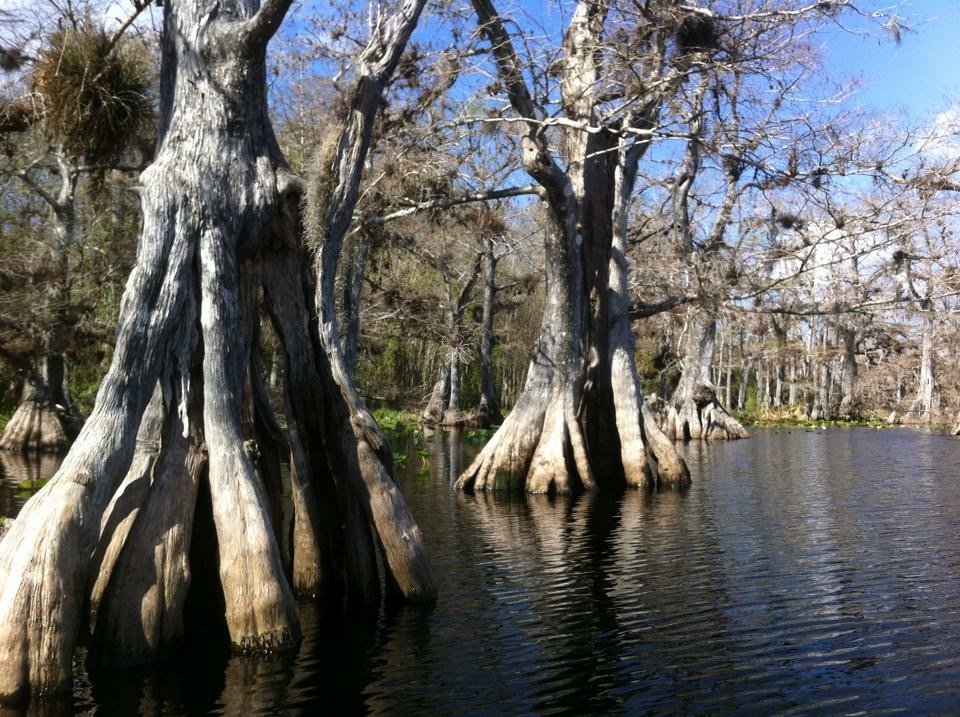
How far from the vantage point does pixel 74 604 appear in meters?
5.97

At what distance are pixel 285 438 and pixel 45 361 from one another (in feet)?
64.4

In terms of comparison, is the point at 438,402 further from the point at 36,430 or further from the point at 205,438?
the point at 205,438

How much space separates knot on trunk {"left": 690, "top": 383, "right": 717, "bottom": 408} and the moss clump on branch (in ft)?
93.5

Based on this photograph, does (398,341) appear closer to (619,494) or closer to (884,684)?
(619,494)

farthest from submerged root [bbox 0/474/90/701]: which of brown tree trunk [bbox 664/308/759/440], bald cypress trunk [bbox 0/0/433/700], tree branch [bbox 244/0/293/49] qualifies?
brown tree trunk [bbox 664/308/759/440]

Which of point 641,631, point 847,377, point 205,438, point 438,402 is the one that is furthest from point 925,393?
point 205,438

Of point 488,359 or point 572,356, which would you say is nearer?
point 572,356

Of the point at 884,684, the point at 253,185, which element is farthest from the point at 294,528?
the point at 884,684

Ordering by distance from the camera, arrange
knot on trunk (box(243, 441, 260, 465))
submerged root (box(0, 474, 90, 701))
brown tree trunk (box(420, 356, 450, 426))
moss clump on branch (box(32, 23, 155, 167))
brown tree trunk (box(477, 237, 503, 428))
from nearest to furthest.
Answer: submerged root (box(0, 474, 90, 701)) < knot on trunk (box(243, 441, 260, 465)) < moss clump on branch (box(32, 23, 155, 167)) < brown tree trunk (box(477, 237, 503, 428)) < brown tree trunk (box(420, 356, 450, 426))

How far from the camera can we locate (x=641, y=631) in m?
7.47

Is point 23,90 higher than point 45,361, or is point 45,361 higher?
point 23,90

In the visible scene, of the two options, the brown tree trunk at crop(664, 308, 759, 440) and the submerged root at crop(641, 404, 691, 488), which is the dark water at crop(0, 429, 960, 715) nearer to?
the submerged root at crop(641, 404, 691, 488)

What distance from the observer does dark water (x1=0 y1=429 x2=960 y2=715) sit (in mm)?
5926

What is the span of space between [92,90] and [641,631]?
6487 mm
